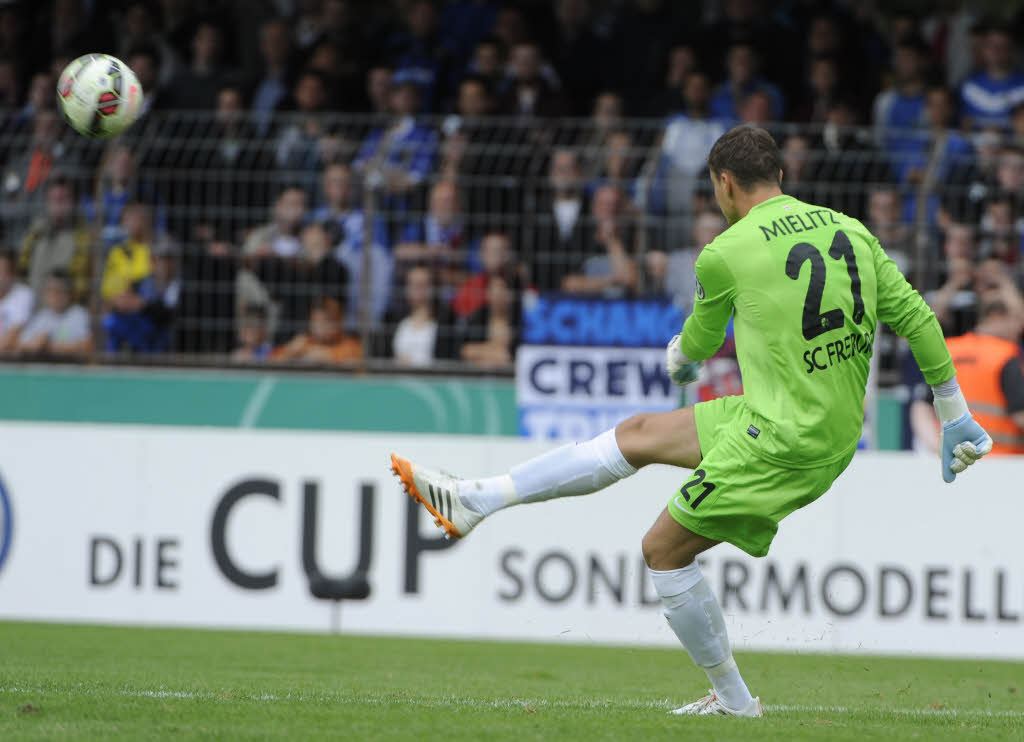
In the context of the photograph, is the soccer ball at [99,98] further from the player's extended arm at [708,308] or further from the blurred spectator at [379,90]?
the blurred spectator at [379,90]

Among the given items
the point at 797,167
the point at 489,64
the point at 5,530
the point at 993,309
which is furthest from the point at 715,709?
the point at 489,64

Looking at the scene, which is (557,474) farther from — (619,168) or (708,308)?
(619,168)

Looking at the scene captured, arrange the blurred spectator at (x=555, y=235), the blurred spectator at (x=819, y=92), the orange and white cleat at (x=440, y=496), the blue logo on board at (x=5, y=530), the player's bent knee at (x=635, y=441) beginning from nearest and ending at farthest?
the player's bent knee at (x=635, y=441) → the orange and white cleat at (x=440, y=496) → the blue logo on board at (x=5, y=530) → the blurred spectator at (x=555, y=235) → the blurred spectator at (x=819, y=92)

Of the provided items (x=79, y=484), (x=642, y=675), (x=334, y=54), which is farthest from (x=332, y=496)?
(x=334, y=54)

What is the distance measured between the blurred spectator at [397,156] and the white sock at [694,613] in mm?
6588

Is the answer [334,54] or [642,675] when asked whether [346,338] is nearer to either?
[334,54]

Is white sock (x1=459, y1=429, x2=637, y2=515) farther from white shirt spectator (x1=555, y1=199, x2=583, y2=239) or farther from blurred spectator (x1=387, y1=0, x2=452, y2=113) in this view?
blurred spectator (x1=387, y1=0, x2=452, y2=113)

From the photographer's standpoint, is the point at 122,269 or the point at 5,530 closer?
the point at 5,530

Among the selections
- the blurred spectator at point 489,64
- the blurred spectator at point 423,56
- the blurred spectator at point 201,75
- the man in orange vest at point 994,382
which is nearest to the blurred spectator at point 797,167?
the man in orange vest at point 994,382

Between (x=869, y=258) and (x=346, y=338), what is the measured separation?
22.7 feet

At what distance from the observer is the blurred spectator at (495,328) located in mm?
11539

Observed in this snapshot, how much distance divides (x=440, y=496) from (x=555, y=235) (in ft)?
19.1

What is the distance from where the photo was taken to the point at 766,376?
5344 mm

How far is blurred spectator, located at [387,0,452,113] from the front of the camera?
13.7 metres
